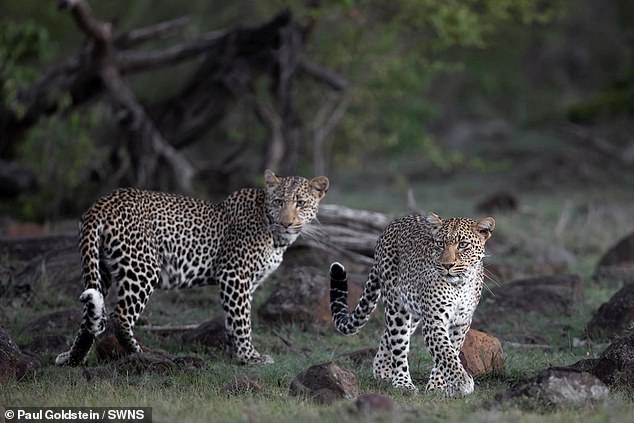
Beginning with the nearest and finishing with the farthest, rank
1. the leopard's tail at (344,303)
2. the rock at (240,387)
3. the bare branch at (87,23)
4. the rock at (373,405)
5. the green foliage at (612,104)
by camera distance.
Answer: the rock at (373,405) → the rock at (240,387) → the leopard's tail at (344,303) → the bare branch at (87,23) → the green foliage at (612,104)

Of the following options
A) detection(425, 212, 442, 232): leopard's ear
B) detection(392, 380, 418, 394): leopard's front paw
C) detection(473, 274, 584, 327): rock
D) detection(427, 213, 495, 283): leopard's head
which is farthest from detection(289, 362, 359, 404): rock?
detection(473, 274, 584, 327): rock

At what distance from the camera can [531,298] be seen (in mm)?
14172

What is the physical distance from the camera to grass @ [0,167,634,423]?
838 cm

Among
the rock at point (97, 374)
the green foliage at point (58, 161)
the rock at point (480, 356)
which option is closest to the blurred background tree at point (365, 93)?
the green foliage at point (58, 161)

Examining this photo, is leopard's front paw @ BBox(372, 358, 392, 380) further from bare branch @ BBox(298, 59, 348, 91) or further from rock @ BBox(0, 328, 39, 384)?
bare branch @ BBox(298, 59, 348, 91)

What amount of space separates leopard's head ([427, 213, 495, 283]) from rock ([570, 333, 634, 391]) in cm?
143

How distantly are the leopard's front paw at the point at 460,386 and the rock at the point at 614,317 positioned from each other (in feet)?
10.7

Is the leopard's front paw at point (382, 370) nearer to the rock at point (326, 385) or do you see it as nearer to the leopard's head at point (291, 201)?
the rock at point (326, 385)

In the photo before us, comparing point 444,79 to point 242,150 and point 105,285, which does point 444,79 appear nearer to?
point 242,150

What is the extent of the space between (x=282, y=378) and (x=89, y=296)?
6.63 feet

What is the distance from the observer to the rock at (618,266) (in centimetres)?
1595

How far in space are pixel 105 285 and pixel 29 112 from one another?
31.7 feet

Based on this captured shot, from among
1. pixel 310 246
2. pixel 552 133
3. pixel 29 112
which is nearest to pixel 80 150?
pixel 29 112

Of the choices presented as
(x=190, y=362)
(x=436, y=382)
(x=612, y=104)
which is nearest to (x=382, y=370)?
(x=436, y=382)
